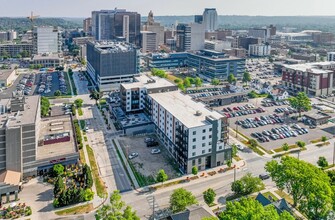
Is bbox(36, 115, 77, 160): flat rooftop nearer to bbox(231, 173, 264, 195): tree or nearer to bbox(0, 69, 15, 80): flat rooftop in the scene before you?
bbox(231, 173, 264, 195): tree

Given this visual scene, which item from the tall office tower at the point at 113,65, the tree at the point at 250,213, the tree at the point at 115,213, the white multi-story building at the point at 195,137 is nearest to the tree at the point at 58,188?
the tree at the point at 115,213

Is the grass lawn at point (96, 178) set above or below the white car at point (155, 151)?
below

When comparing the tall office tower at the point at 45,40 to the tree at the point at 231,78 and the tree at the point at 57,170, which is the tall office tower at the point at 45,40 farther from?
the tree at the point at 57,170

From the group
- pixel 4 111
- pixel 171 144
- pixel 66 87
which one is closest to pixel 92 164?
pixel 171 144

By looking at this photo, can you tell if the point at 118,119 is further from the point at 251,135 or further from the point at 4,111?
the point at 251,135

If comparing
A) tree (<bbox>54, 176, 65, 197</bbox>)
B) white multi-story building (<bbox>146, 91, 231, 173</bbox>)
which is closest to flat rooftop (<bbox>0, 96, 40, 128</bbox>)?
tree (<bbox>54, 176, 65, 197</bbox>)
